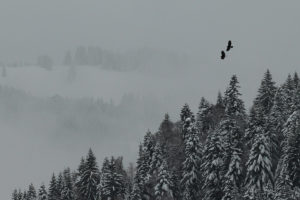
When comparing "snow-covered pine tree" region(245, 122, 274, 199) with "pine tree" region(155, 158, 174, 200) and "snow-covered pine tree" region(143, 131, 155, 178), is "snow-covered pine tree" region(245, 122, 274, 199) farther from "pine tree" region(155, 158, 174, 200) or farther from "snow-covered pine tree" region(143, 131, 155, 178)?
"snow-covered pine tree" region(143, 131, 155, 178)

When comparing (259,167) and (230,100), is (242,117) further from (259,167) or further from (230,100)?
(259,167)

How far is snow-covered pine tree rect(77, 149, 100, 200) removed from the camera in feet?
298

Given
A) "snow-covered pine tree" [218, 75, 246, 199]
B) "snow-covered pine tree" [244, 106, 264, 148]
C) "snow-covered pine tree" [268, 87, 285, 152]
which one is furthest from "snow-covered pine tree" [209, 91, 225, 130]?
"snow-covered pine tree" [244, 106, 264, 148]

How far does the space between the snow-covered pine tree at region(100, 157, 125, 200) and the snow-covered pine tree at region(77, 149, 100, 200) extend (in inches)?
98.2

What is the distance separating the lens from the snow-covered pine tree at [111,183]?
86.8 meters

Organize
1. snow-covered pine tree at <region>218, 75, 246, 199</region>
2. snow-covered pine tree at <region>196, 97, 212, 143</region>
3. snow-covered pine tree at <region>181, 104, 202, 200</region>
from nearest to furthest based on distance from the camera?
snow-covered pine tree at <region>218, 75, 246, 199</region>, snow-covered pine tree at <region>181, 104, 202, 200</region>, snow-covered pine tree at <region>196, 97, 212, 143</region>

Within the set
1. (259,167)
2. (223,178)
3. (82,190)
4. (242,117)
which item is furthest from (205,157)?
(82,190)

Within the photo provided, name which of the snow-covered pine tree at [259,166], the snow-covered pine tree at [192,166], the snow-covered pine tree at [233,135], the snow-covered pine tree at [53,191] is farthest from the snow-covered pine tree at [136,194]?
the snow-covered pine tree at [53,191]

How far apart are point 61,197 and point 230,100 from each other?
107ft

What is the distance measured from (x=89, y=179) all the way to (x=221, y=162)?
75.6 ft

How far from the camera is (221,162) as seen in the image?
80.2 metres

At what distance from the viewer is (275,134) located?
85.0 meters

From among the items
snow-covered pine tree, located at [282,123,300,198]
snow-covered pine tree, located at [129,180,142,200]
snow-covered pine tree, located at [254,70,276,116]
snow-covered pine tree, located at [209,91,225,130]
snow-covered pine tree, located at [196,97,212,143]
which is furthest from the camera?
snow-covered pine tree, located at [254,70,276,116]

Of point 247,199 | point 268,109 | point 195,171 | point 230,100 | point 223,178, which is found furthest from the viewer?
point 268,109
